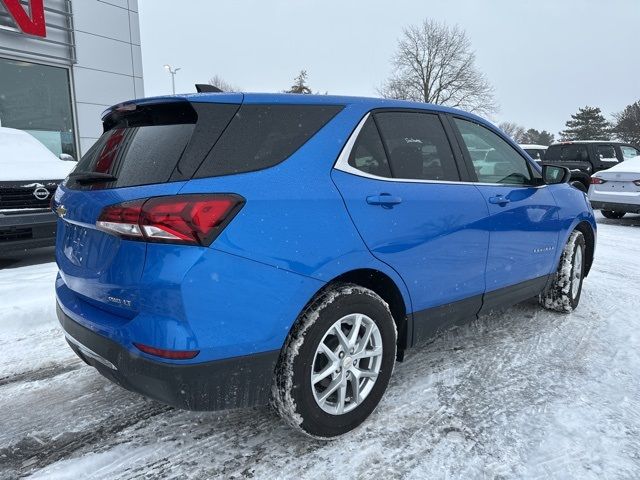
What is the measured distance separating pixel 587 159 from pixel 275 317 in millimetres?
13707

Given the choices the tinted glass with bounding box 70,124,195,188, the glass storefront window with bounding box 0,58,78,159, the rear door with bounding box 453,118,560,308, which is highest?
the glass storefront window with bounding box 0,58,78,159

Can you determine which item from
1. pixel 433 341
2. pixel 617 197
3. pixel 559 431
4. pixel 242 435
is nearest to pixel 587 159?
pixel 617 197

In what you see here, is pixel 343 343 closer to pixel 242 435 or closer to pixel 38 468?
pixel 242 435

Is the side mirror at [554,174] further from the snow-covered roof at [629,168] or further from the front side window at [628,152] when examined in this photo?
the front side window at [628,152]

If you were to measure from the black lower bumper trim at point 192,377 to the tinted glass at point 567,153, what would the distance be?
1376cm

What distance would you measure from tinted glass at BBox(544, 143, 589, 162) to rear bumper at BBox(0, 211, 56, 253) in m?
13.1

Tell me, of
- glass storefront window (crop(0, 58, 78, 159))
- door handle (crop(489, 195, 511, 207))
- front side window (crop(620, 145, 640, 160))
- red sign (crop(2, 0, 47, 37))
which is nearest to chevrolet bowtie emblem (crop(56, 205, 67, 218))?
door handle (crop(489, 195, 511, 207))

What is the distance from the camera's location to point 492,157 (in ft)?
11.2

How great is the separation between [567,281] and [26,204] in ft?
19.5

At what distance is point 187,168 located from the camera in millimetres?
1879

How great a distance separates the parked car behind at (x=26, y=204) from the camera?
5332 millimetres

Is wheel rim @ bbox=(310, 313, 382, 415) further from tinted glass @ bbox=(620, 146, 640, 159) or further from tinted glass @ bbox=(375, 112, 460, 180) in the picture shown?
tinted glass @ bbox=(620, 146, 640, 159)

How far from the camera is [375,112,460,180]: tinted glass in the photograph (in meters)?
2.56

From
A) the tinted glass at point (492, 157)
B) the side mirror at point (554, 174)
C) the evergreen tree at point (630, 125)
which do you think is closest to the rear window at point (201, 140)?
the tinted glass at point (492, 157)
